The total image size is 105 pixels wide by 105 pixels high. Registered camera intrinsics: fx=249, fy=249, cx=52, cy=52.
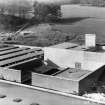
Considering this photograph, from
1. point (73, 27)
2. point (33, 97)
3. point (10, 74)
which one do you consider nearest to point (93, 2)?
point (73, 27)

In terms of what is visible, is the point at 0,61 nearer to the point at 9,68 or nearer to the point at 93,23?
the point at 9,68

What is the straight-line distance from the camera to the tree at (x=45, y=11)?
3492 inches

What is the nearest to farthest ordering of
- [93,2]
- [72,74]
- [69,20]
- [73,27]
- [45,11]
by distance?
1. [72,74]
2. [73,27]
3. [45,11]
4. [69,20]
5. [93,2]

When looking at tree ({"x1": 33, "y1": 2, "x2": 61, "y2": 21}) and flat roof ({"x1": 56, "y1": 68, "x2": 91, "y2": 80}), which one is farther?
tree ({"x1": 33, "y1": 2, "x2": 61, "y2": 21})

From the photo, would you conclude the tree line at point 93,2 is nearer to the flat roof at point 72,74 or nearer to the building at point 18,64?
the building at point 18,64

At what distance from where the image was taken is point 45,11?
88812mm

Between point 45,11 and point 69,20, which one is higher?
point 45,11

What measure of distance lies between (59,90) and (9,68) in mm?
5469

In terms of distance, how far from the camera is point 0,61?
25453 millimetres

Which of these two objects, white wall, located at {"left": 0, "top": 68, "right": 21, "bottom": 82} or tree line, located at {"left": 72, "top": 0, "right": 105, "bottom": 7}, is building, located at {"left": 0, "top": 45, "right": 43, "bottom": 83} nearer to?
white wall, located at {"left": 0, "top": 68, "right": 21, "bottom": 82}

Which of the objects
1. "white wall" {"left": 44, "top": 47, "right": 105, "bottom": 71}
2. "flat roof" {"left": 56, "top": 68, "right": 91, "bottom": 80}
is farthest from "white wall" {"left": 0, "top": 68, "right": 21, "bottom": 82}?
"white wall" {"left": 44, "top": 47, "right": 105, "bottom": 71}

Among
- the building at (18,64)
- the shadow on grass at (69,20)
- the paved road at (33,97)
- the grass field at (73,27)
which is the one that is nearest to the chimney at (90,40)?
the building at (18,64)

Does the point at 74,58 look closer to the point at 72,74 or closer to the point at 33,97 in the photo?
the point at 72,74

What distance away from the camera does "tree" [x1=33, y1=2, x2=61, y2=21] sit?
8869 cm
